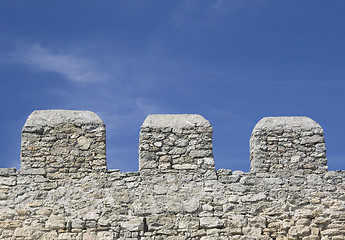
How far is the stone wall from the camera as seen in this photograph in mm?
8852

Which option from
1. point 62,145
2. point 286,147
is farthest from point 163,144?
point 286,147

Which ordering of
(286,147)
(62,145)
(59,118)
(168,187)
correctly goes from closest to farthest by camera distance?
(168,187) → (62,145) → (59,118) → (286,147)

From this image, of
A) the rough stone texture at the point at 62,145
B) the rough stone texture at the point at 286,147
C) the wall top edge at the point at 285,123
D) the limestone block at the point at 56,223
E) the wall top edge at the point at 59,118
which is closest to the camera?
the limestone block at the point at 56,223

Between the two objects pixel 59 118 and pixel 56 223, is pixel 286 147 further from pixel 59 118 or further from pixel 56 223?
pixel 56 223

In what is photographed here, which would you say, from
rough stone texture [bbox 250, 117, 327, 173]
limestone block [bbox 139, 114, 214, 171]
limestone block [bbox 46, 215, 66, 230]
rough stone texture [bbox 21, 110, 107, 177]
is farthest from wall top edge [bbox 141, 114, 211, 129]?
limestone block [bbox 46, 215, 66, 230]

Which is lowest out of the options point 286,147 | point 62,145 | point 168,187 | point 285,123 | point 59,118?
point 168,187

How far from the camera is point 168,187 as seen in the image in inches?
358

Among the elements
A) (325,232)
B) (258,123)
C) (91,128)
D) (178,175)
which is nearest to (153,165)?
(178,175)

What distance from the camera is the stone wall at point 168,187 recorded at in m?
8.85

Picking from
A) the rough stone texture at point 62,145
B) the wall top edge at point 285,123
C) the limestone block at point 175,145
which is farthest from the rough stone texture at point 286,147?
the rough stone texture at point 62,145

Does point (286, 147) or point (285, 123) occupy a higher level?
point (285, 123)

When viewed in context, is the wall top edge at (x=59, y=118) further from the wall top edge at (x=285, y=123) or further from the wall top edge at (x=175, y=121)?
the wall top edge at (x=285, y=123)

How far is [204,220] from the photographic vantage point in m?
8.93

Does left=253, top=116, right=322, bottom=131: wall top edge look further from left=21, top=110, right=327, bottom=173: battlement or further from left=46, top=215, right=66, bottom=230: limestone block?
left=46, top=215, right=66, bottom=230: limestone block
